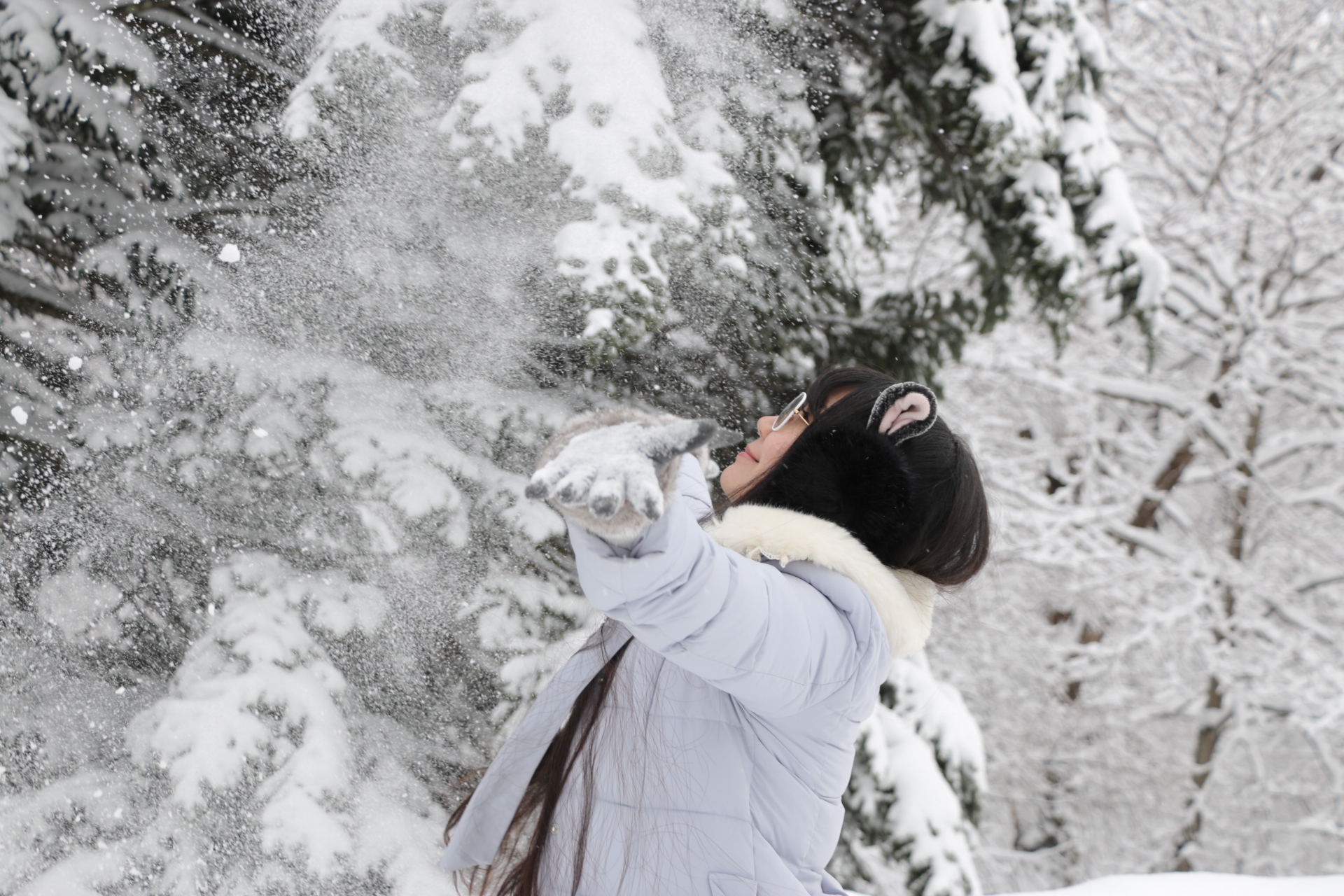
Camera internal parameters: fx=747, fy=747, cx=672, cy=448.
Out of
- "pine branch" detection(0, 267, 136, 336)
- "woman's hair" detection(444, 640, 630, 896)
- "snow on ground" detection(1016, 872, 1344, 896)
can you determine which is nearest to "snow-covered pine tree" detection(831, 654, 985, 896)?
"snow on ground" detection(1016, 872, 1344, 896)

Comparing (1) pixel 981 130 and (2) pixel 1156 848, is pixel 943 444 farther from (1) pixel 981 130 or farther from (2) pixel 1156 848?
(2) pixel 1156 848

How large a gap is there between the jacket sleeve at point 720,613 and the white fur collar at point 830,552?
7cm

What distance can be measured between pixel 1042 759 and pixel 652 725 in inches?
316

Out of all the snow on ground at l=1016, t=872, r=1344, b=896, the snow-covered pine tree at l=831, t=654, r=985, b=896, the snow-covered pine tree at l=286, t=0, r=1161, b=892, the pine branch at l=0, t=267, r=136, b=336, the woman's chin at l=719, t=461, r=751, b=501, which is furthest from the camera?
the snow-covered pine tree at l=831, t=654, r=985, b=896

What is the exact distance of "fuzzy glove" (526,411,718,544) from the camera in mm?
862

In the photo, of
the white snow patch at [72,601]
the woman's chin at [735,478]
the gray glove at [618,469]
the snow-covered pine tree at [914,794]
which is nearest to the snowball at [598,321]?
the woman's chin at [735,478]

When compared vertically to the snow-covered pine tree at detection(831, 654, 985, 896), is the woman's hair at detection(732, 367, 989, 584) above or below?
above

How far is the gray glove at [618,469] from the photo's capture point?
86 cm

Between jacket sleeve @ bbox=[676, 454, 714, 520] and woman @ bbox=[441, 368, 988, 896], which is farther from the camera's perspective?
jacket sleeve @ bbox=[676, 454, 714, 520]

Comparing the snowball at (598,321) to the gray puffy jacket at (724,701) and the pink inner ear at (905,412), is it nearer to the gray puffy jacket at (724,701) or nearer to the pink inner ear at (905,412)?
the gray puffy jacket at (724,701)

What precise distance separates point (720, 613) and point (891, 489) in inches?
17.3

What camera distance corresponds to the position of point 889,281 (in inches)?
228

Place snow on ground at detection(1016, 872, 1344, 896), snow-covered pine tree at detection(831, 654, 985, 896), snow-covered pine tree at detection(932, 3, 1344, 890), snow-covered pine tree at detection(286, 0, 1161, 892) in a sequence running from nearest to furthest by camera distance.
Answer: snow on ground at detection(1016, 872, 1344, 896), snow-covered pine tree at detection(286, 0, 1161, 892), snow-covered pine tree at detection(831, 654, 985, 896), snow-covered pine tree at detection(932, 3, 1344, 890)

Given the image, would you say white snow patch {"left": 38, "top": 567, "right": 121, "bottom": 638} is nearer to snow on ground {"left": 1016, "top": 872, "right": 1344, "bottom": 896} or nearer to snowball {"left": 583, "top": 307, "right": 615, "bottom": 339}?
snowball {"left": 583, "top": 307, "right": 615, "bottom": 339}
